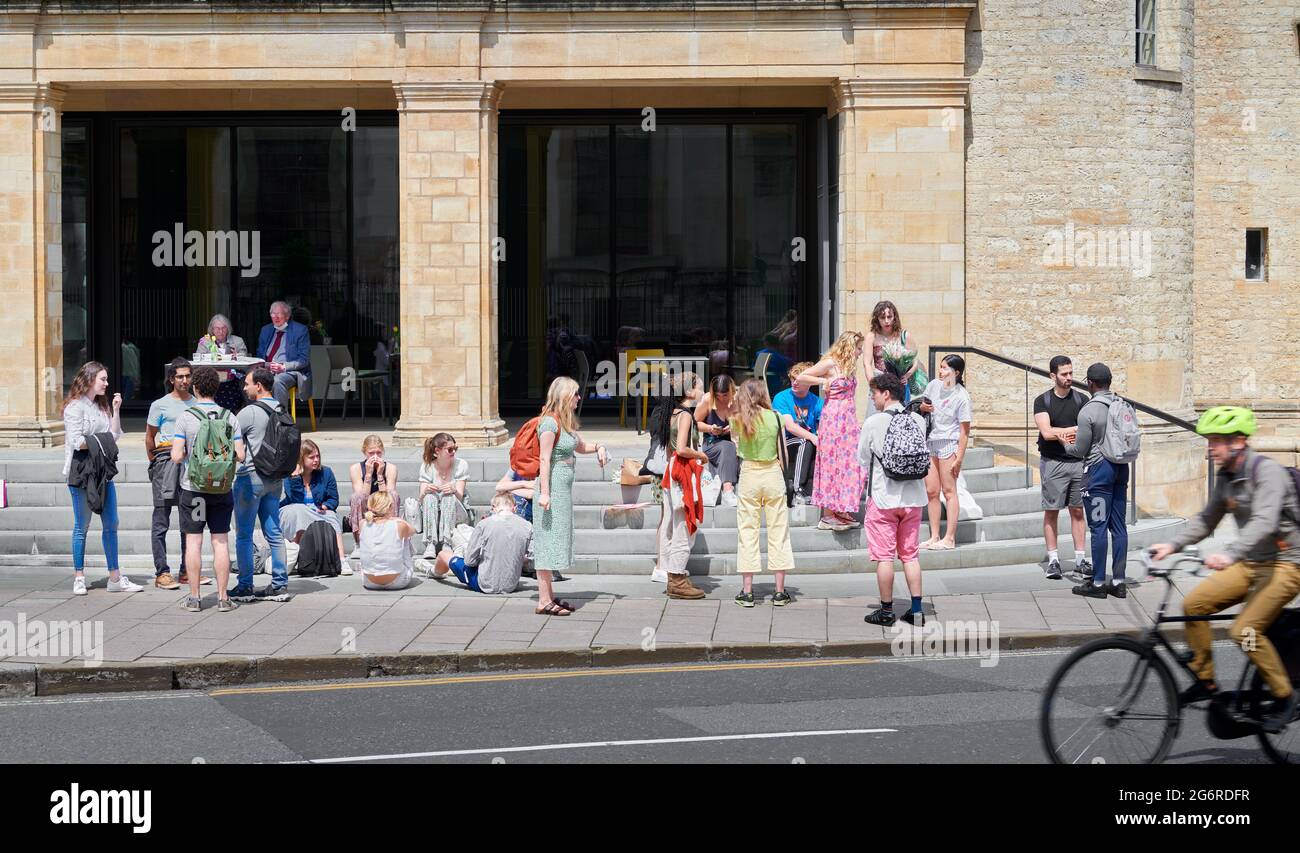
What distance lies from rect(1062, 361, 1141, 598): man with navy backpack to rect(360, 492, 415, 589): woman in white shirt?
18.6ft

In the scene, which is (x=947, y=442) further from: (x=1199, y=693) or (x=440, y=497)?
(x=1199, y=693)

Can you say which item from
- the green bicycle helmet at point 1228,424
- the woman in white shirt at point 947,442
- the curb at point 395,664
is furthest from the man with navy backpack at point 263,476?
the green bicycle helmet at point 1228,424

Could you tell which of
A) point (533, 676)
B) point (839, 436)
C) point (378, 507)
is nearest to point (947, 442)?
point (839, 436)

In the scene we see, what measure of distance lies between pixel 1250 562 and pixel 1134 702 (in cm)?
96

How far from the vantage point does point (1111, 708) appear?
7941mm

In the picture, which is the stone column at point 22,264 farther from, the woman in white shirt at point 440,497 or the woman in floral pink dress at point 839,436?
the woman in floral pink dress at point 839,436

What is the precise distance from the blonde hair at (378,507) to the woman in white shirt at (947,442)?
485 centimetres

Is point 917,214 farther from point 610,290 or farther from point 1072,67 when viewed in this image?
point 610,290

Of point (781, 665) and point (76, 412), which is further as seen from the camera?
point (76, 412)

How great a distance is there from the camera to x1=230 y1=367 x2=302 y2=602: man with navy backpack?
13258mm

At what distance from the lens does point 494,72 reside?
59.0 feet

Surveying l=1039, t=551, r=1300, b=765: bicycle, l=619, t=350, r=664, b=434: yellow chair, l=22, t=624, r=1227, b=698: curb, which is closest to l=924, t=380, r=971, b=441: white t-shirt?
l=22, t=624, r=1227, b=698: curb

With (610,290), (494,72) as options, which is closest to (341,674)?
(494,72)

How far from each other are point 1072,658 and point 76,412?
8743mm
